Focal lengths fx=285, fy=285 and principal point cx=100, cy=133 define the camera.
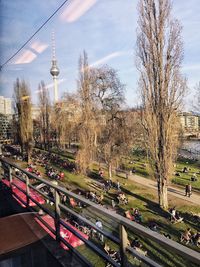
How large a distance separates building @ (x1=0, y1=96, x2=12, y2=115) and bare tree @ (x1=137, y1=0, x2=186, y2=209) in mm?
3246

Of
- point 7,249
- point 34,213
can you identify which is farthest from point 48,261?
point 34,213

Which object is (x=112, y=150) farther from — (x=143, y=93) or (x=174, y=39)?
(x=174, y=39)

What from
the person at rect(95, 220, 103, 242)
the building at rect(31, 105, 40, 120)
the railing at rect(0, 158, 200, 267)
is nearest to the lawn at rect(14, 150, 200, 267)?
the building at rect(31, 105, 40, 120)

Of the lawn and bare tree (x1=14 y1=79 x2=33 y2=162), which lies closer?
bare tree (x1=14 y1=79 x2=33 y2=162)

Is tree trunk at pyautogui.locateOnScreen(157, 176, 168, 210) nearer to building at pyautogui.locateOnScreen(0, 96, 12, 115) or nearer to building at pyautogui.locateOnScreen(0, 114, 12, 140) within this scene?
building at pyautogui.locateOnScreen(0, 114, 12, 140)

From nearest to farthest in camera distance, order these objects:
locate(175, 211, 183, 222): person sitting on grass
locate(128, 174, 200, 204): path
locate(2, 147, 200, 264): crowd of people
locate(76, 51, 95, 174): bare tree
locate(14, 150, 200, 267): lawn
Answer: locate(2, 147, 200, 264): crowd of people
locate(14, 150, 200, 267): lawn
locate(175, 211, 183, 222): person sitting on grass
locate(128, 174, 200, 204): path
locate(76, 51, 95, 174): bare tree

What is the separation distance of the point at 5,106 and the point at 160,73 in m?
3.37

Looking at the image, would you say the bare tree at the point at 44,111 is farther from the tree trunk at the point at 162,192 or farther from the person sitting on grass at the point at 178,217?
the tree trunk at the point at 162,192

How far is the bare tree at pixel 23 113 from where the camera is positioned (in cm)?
217

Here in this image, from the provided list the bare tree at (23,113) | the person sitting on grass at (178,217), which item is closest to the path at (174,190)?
the person sitting on grass at (178,217)

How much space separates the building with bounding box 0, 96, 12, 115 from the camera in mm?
1701

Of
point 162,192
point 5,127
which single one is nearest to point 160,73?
point 162,192

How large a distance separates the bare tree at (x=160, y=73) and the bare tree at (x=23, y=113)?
Answer: 2371mm

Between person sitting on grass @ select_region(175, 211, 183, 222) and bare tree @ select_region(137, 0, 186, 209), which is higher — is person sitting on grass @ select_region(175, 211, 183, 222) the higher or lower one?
the lower one
